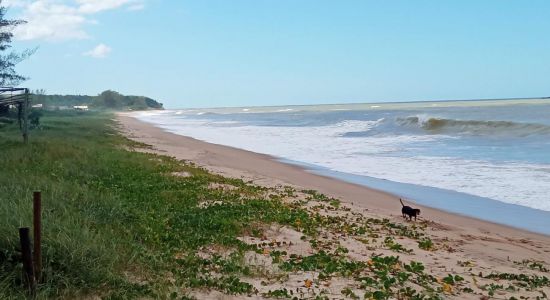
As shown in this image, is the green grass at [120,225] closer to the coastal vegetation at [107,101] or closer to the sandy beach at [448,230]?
the sandy beach at [448,230]

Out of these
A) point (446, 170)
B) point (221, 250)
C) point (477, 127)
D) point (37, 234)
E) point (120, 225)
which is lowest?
point (446, 170)

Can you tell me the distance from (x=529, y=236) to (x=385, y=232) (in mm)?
2560

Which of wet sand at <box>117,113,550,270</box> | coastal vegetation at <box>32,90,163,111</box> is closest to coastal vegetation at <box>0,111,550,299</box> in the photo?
wet sand at <box>117,113,550,270</box>

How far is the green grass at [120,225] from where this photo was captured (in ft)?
17.3

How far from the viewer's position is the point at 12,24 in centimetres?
2281

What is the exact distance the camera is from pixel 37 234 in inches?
191

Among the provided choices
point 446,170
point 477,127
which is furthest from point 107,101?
point 446,170

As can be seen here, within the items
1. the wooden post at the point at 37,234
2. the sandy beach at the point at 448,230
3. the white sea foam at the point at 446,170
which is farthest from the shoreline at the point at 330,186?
the wooden post at the point at 37,234

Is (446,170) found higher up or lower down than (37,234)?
lower down

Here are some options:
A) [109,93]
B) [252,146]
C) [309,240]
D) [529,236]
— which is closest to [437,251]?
[309,240]

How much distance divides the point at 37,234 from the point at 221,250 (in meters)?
2.60

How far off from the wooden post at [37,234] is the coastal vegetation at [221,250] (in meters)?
0.12

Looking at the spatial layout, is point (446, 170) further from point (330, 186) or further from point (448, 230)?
point (448, 230)

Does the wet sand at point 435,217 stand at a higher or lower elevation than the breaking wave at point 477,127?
lower
